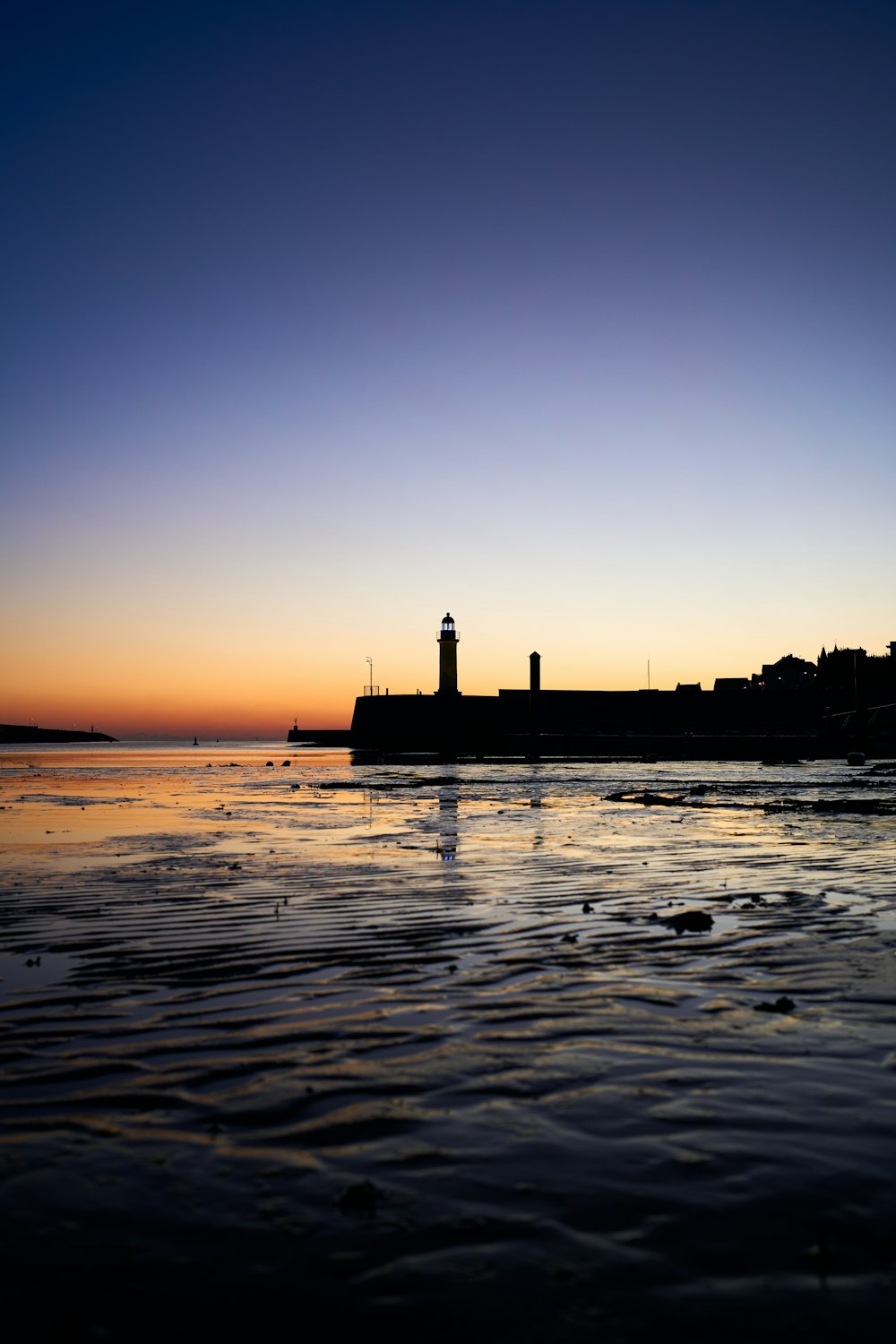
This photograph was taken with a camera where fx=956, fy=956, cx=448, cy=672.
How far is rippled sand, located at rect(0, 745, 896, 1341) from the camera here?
11.5 ft

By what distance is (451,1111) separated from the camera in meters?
5.23

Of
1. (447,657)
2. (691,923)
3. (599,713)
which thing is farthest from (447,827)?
(599,713)

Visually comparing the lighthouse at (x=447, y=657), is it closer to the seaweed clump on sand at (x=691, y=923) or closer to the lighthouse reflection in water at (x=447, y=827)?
the lighthouse reflection in water at (x=447, y=827)

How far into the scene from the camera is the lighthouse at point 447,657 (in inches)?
4336

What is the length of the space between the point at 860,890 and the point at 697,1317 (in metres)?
11.0

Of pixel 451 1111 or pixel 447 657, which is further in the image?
pixel 447 657

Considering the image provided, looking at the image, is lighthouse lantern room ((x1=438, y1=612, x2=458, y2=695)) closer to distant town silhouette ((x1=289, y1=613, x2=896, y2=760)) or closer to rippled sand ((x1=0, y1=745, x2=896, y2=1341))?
distant town silhouette ((x1=289, y1=613, x2=896, y2=760))

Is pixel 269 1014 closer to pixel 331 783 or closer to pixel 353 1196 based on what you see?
pixel 353 1196

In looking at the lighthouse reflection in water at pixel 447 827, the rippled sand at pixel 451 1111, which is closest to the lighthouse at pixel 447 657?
the lighthouse reflection in water at pixel 447 827

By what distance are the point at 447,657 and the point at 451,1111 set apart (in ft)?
353

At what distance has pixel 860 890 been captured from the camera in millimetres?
13227

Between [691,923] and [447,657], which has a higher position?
[447,657]

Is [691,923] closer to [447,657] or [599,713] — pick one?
[447,657]

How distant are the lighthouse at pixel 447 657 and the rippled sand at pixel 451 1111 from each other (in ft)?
318
